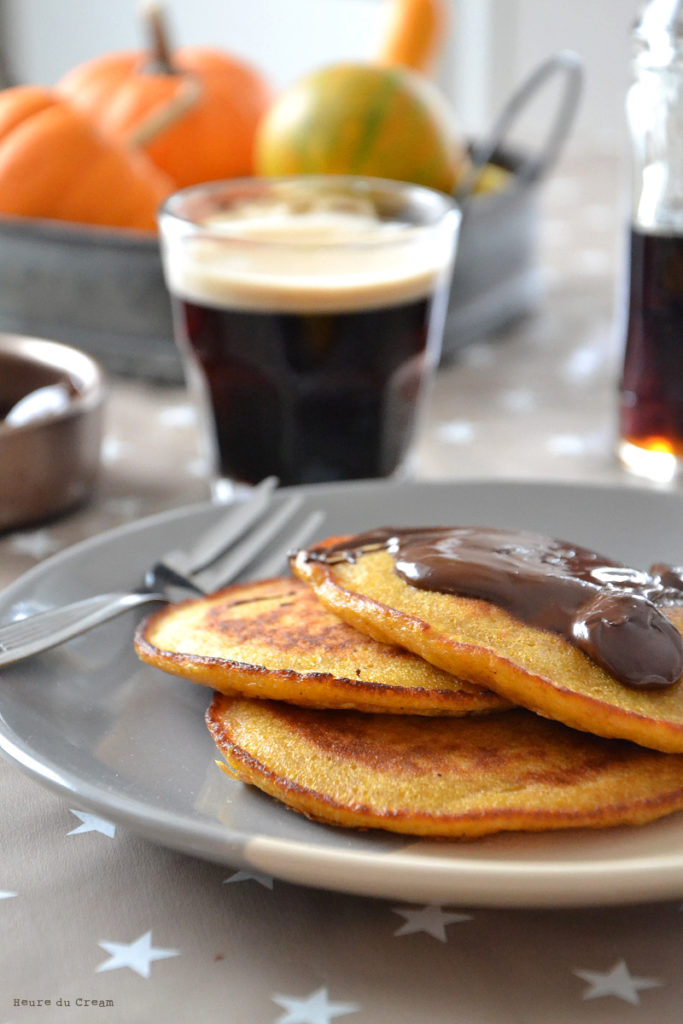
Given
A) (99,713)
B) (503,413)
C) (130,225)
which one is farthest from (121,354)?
(99,713)

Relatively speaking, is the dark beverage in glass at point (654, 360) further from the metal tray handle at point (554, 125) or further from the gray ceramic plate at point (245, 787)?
the metal tray handle at point (554, 125)

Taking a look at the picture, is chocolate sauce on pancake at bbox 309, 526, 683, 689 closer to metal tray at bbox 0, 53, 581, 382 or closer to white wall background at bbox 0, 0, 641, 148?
metal tray at bbox 0, 53, 581, 382

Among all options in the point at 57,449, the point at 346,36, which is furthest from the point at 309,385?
the point at 346,36

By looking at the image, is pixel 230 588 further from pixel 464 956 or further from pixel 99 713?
pixel 464 956

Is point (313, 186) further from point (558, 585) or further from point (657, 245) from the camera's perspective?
point (558, 585)

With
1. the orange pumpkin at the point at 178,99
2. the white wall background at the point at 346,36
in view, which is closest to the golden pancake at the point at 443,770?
the orange pumpkin at the point at 178,99

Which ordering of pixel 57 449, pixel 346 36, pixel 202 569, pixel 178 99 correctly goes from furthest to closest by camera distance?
pixel 346 36, pixel 178 99, pixel 57 449, pixel 202 569
